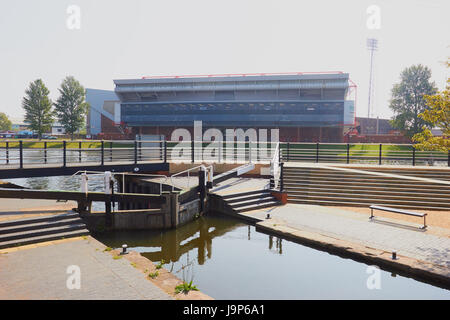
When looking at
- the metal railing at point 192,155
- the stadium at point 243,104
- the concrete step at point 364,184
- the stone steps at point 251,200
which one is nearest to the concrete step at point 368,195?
the concrete step at point 364,184

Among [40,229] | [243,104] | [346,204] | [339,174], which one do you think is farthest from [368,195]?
[243,104]

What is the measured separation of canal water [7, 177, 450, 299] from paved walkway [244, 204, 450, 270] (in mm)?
1172

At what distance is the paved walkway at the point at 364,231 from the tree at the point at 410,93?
4636 cm

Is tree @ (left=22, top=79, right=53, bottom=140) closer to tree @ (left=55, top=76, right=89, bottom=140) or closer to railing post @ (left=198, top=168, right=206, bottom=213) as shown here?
tree @ (left=55, top=76, right=89, bottom=140)

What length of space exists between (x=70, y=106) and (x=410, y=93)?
2400 inches

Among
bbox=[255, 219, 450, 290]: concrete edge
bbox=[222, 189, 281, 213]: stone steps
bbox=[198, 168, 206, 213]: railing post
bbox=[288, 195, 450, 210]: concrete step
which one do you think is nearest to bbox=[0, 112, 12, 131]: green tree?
bbox=[198, 168, 206, 213]: railing post

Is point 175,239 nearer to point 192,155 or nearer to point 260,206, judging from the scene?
point 260,206

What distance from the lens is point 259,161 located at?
65.3 feet

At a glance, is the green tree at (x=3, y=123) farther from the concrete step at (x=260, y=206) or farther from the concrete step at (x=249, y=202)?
the concrete step at (x=260, y=206)

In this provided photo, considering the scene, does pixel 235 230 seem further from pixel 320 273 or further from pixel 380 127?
pixel 380 127

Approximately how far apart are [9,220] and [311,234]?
931 centimetres

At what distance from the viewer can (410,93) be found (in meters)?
54.2

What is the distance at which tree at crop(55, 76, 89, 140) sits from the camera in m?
61.1
